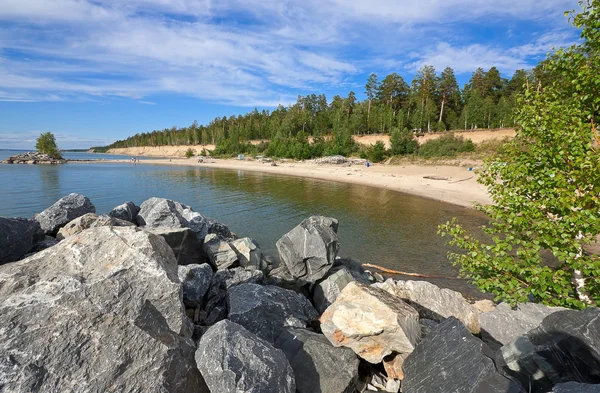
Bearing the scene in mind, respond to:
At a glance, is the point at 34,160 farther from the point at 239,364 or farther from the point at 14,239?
the point at 239,364

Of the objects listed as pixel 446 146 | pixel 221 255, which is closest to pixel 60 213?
pixel 221 255

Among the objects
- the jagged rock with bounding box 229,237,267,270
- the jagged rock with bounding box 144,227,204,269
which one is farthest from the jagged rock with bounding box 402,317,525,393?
the jagged rock with bounding box 144,227,204,269

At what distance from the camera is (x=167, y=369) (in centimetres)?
390

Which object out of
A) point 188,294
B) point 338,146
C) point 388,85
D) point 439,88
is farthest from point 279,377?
point 388,85

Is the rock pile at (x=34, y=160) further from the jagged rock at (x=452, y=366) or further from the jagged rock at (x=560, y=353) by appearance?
the jagged rock at (x=560, y=353)

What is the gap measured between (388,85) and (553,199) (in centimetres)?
11216

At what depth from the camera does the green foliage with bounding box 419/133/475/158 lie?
65188 millimetres

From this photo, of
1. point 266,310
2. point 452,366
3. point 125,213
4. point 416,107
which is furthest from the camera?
point 416,107

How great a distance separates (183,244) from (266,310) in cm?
484

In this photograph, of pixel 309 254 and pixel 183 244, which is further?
pixel 183 244

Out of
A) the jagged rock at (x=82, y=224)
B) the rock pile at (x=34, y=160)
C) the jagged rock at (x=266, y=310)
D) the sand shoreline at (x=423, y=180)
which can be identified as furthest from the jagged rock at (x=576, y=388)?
the rock pile at (x=34, y=160)

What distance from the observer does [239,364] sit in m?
3.90

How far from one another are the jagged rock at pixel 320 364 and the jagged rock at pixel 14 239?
768cm

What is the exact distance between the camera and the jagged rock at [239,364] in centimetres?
375
